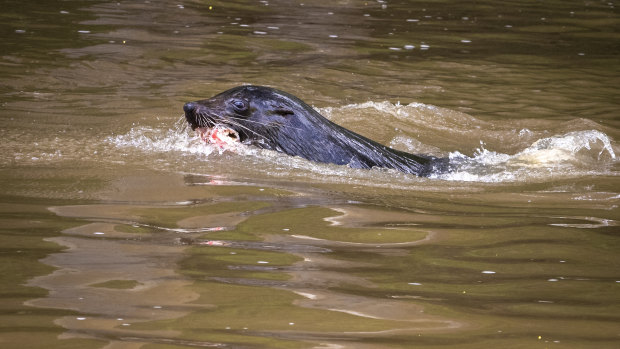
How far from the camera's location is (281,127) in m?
6.40

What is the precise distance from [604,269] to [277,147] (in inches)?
113

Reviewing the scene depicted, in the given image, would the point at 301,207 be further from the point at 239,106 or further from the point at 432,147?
the point at 432,147

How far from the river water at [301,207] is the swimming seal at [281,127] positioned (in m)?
0.15

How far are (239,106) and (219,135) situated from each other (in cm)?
25

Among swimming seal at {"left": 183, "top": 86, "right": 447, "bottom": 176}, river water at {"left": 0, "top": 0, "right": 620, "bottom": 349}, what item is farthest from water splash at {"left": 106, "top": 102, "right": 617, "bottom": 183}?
swimming seal at {"left": 183, "top": 86, "right": 447, "bottom": 176}

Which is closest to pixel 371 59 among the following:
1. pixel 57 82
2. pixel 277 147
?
pixel 57 82

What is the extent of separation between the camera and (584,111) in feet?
31.8

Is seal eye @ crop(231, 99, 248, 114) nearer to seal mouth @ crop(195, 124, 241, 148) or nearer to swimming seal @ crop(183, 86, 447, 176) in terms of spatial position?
swimming seal @ crop(183, 86, 447, 176)

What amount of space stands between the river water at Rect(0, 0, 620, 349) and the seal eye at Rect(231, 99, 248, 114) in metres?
0.29

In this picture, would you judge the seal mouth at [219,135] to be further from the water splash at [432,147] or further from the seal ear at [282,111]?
the seal ear at [282,111]

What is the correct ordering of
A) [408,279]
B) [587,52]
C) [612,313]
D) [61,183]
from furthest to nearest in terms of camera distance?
[587,52], [61,183], [408,279], [612,313]

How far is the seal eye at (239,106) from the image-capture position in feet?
21.1

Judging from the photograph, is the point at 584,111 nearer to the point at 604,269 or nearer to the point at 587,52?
the point at 587,52

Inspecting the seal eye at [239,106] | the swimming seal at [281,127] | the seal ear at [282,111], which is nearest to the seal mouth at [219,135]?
the swimming seal at [281,127]
